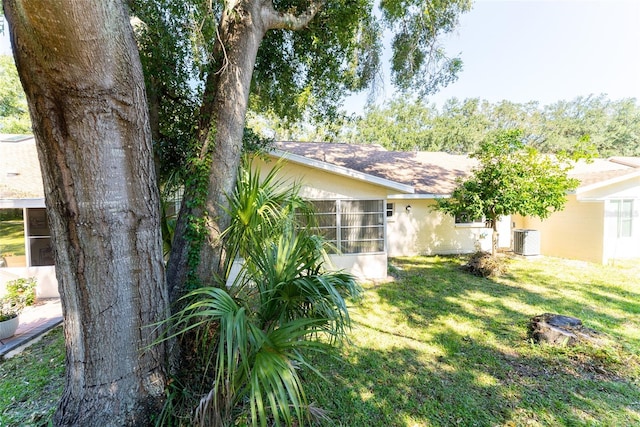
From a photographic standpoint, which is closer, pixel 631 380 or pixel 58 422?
pixel 58 422

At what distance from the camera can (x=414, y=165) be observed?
13.0m

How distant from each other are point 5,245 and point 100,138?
983 centimetres

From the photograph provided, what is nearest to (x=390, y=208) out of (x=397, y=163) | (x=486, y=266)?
(x=397, y=163)

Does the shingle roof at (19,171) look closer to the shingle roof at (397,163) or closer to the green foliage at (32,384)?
the green foliage at (32,384)

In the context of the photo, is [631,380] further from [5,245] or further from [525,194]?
[5,245]

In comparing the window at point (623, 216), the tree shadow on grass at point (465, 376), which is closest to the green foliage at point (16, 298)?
the tree shadow on grass at point (465, 376)

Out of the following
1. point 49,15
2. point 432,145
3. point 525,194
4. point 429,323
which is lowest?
point 429,323

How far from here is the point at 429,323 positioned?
5.29 meters

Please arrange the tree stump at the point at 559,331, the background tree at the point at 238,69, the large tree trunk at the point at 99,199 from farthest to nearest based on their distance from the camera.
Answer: the tree stump at the point at 559,331
the background tree at the point at 238,69
the large tree trunk at the point at 99,199

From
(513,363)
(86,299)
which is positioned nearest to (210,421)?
(86,299)

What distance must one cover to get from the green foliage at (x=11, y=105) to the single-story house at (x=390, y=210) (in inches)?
433

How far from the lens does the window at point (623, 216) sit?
380 inches

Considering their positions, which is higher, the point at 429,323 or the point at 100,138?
the point at 100,138

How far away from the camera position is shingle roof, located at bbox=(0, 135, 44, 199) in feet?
21.9
